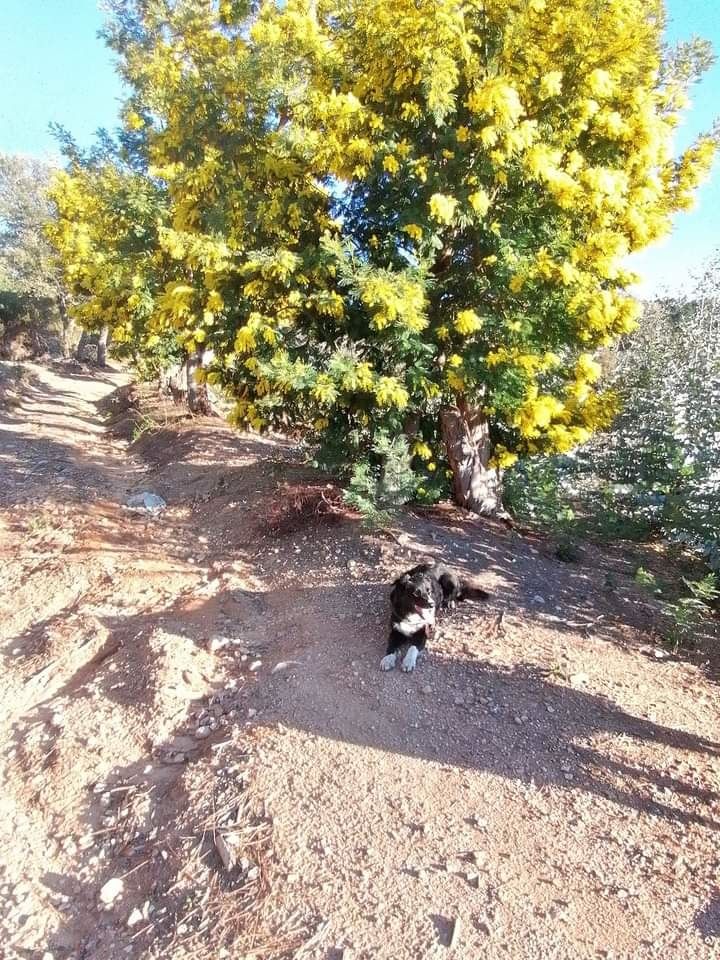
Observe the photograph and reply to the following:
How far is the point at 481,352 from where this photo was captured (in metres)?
5.00

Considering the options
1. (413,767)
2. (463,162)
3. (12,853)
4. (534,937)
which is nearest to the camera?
(534,937)

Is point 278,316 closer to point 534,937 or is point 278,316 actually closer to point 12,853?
point 12,853

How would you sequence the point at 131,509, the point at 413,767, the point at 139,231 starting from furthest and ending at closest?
the point at 139,231, the point at 131,509, the point at 413,767

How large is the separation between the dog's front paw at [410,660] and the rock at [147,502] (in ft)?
15.4

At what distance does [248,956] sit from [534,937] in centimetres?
108

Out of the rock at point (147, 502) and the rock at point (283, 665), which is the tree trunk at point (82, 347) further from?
the rock at point (283, 665)

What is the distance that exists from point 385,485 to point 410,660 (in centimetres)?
211

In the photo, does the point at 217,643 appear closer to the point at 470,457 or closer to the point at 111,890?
the point at 111,890

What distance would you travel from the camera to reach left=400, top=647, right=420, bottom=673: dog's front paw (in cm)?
364

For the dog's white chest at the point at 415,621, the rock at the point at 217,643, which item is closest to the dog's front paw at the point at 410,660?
the dog's white chest at the point at 415,621

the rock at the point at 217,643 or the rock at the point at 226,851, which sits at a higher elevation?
the rock at the point at 217,643

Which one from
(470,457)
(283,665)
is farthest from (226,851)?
(470,457)

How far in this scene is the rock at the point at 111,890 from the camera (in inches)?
95.7

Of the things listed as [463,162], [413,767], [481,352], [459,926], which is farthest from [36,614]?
[463,162]
